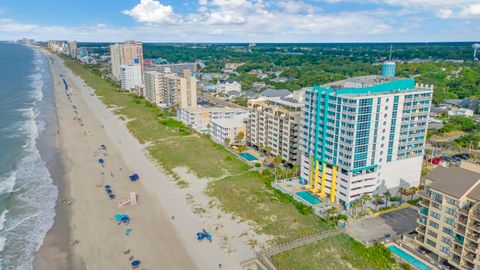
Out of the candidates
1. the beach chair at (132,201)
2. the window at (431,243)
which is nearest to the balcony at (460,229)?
the window at (431,243)

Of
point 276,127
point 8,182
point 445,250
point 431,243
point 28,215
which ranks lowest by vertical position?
point 28,215

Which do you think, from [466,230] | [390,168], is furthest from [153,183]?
[466,230]

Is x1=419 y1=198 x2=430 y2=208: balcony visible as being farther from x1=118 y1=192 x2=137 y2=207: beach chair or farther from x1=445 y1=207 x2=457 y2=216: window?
x1=118 y1=192 x2=137 y2=207: beach chair

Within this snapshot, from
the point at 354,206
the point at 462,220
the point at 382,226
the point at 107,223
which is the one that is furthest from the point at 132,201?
the point at 462,220

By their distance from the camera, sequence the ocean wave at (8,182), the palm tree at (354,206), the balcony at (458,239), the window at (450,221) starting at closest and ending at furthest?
the balcony at (458,239) → the window at (450,221) → the palm tree at (354,206) → the ocean wave at (8,182)

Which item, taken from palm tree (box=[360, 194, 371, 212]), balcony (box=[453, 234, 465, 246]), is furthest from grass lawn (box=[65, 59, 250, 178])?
balcony (box=[453, 234, 465, 246])

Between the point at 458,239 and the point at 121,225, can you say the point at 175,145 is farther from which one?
the point at 458,239

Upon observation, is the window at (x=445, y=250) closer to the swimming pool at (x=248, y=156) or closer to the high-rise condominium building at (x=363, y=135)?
the high-rise condominium building at (x=363, y=135)
